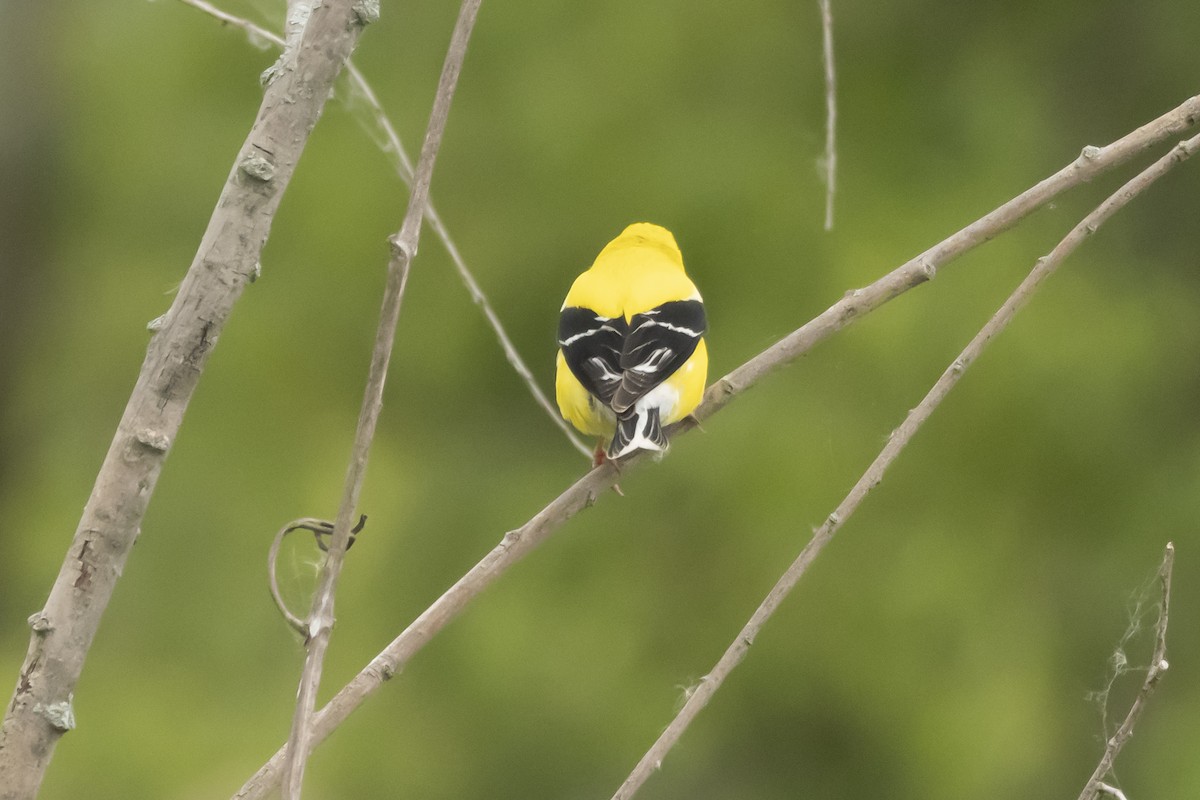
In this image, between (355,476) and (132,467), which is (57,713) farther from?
(355,476)

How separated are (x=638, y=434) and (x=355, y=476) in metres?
1.55

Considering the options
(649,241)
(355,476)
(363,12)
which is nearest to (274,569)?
(355,476)

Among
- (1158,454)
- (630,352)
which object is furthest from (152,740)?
(1158,454)

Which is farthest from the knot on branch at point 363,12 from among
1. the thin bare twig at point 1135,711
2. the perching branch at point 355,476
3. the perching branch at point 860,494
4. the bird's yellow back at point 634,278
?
the bird's yellow back at point 634,278

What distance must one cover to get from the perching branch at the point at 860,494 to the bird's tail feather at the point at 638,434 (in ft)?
3.12

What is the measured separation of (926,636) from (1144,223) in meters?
2.17

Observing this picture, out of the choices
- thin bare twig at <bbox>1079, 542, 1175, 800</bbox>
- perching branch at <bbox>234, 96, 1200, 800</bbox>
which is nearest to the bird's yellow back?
perching branch at <bbox>234, 96, 1200, 800</bbox>

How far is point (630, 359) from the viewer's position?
10.2ft

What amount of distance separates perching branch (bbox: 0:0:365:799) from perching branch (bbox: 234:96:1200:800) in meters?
0.31

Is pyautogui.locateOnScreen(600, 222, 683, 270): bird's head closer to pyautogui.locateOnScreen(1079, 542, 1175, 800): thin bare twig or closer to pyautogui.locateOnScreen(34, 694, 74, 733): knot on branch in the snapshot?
pyautogui.locateOnScreen(1079, 542, 1175, 800): thin bare twig

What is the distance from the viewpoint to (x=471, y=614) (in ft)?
18.8

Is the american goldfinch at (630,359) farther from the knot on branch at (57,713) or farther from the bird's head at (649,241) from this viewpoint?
the knot on branch at (57,713)

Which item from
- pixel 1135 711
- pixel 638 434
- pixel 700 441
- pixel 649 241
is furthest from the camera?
pixel 700 441

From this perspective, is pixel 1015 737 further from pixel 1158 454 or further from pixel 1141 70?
pixel 1141 70
